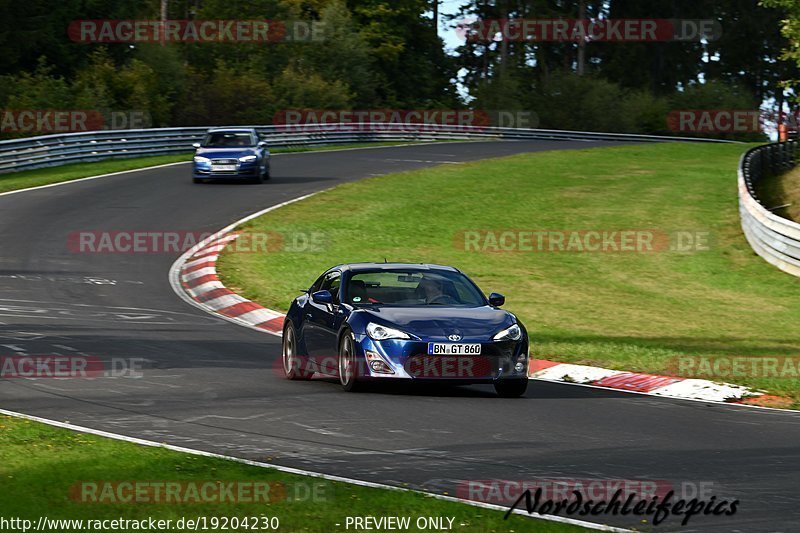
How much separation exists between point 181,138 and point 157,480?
3745 centimetres

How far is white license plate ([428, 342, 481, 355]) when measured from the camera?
38.8ft

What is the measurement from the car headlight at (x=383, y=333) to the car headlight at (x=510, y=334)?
0.85 meters

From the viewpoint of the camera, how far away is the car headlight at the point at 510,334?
11992 mm

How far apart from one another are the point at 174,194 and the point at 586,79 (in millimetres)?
47923

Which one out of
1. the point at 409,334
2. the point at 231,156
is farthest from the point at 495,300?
the point at 231,156

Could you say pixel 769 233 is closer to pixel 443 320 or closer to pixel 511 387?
pixel 511 387

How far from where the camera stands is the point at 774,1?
3122 cm

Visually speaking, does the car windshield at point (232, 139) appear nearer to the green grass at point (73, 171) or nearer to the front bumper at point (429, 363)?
the green grass at point (73, 171)

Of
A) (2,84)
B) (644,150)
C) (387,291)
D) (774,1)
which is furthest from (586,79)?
(387,291)

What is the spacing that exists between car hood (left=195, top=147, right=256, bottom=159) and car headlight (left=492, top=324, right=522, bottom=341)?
935 inches

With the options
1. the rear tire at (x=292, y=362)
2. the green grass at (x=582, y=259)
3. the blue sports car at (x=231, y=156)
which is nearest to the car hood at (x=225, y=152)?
the blue sports car at (x=231, y=156)

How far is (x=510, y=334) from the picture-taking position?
39.6 ft

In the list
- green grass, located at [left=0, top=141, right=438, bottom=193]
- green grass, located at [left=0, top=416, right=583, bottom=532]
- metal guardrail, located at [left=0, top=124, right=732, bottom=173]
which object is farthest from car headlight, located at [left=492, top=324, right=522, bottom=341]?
metal guardrail, located at [left=0, top=124, right=732, bottom=173]

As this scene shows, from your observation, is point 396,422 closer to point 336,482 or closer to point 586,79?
point 336,482
